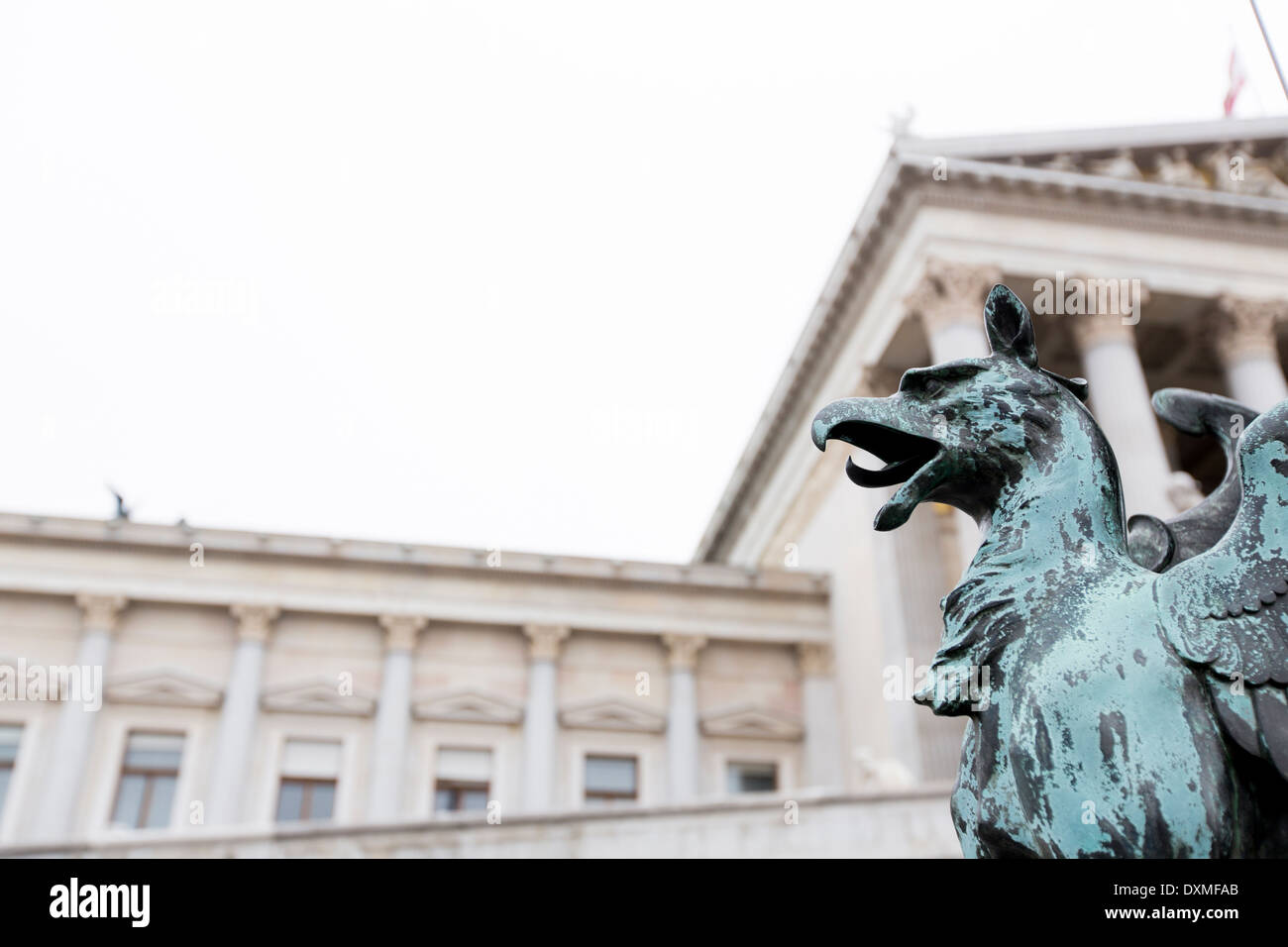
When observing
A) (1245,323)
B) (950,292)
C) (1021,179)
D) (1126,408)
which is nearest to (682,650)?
(950,292)

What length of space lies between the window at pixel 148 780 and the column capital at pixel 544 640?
8.24 meters

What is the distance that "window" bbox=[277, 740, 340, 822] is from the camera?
26.4 meters

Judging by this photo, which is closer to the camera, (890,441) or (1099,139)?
(890,441)

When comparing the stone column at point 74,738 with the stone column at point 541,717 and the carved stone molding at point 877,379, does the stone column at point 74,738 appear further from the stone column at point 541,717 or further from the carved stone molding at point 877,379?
the carved stone molding at point 877,379

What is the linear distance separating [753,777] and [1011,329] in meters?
27.5

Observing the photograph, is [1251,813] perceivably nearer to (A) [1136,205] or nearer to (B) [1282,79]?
(B) [1282,79]

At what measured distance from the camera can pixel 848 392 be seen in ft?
92.0

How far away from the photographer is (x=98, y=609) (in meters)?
26.5

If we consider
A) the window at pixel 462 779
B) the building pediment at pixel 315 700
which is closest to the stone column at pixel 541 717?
the window at pixel 462 779

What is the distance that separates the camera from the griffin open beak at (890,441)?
2.51 m

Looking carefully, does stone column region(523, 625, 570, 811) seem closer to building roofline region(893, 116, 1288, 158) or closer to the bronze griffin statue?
building roofline region(893, 116, 1288, 158)

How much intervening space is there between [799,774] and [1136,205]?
15.4 metres

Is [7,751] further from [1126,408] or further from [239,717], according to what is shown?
[1126,408]
